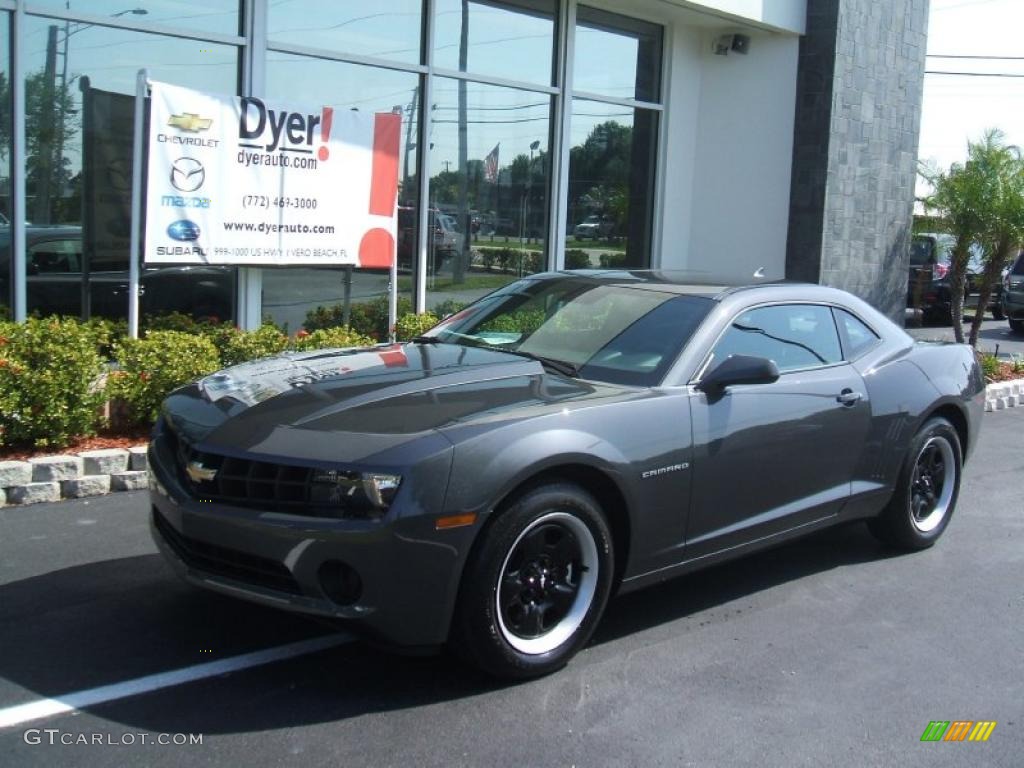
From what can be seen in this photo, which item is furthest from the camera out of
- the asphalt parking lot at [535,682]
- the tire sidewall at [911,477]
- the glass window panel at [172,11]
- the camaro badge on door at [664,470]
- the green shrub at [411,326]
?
the green shrub at [411,326]

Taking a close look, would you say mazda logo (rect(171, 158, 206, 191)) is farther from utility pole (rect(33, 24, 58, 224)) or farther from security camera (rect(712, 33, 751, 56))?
security camera (rect(712, 33, 751, 56))

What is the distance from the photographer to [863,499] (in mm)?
5477

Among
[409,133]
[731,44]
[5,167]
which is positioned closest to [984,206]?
[731,44]

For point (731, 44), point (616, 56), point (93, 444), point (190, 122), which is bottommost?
point (93, 444)

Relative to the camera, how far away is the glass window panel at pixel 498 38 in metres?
11.4

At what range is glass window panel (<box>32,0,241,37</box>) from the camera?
870cm

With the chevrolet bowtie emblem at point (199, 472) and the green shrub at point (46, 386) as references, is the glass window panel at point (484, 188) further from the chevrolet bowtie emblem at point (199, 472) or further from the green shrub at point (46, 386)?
the chevrolet bowtie emblem at point (199, 472)

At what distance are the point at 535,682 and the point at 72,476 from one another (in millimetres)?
3516

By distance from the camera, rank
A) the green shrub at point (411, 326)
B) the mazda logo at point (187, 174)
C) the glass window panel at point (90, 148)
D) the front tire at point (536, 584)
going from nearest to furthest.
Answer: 1. the front tire at point (536, 584)
2. the mazda logo at point (187, 174)
3. the glass window panel at point (90, 148)
4. the green shrub at point (411, 326)

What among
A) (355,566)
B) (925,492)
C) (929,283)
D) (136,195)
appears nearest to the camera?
(355,566)

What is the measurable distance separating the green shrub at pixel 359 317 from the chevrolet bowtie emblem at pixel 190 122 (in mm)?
2301

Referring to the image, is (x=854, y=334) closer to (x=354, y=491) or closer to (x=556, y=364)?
(x=556, y=364)

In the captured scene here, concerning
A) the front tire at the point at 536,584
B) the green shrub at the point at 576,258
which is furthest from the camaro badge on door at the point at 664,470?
the green shrub at the point at 576,258

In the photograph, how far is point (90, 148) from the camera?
888 cm
